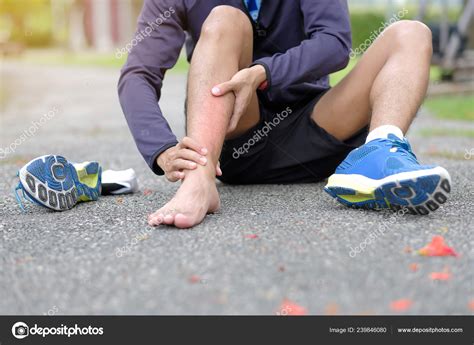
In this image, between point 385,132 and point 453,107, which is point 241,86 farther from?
point 453,107

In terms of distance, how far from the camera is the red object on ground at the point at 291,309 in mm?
1363

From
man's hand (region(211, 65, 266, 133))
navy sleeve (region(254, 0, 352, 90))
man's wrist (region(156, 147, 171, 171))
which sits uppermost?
navy sleeve (region(254, 0, 352, 90))

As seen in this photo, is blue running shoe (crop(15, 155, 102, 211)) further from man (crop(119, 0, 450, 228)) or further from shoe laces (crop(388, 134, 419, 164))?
shoe laces (crop(388, 134, 419, 164))

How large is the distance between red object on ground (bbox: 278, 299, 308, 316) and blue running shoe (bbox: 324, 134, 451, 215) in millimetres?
602

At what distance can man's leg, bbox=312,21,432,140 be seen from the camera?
218cm

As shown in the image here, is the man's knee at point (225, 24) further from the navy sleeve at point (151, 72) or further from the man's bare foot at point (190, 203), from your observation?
the man's bare foot at point (190, 203)

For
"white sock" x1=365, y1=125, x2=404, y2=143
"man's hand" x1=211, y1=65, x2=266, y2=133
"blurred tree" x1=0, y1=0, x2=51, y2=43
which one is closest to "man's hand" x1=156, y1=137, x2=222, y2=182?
"man's hand" x1=211, y1=65, x2=266, y2=133

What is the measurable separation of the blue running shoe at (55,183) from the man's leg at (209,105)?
43 cm

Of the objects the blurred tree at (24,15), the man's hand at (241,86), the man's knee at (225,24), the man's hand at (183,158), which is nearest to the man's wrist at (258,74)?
the man's hand at (241,86)

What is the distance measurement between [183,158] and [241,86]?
0.27 m

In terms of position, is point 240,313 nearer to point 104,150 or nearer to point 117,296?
point 117,296

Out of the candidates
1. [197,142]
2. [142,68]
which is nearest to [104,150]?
[142,68]

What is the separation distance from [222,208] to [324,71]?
0.53 meters

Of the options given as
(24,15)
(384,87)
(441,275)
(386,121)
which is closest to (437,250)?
(441,275)
